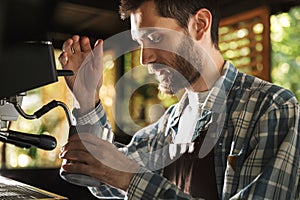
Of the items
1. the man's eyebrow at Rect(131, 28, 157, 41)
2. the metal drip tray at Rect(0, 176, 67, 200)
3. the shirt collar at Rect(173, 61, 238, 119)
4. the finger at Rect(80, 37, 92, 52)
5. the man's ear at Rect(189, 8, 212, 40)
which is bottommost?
the metal drip tray at Rect(0, 176, 67, 200)

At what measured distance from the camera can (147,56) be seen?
131 centimetres

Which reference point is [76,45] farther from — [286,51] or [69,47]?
[286,51]

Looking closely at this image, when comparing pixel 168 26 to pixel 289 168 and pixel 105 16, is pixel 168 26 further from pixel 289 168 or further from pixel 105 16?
pixel 105 16

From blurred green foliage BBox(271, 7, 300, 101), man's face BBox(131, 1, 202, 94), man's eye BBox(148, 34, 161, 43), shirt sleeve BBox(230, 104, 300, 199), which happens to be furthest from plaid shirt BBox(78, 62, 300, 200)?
blurred green foliage BBox(271, 7, 300, 101)

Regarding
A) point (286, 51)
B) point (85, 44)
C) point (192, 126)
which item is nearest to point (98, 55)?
point (85, 44)

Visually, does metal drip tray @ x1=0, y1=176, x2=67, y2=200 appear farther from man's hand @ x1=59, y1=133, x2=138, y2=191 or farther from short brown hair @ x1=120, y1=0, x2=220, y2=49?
short brown hair @ x1=120, y1=0, x2=220, y2=49

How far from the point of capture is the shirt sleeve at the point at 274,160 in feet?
3.66

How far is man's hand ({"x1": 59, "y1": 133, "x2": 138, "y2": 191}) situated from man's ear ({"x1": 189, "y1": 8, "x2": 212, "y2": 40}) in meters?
0.53

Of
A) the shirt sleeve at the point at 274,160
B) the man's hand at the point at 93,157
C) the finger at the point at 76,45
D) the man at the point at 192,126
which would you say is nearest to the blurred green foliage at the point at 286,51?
the man at the point at 192,126

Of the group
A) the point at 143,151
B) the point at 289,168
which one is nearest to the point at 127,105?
the point at 143,151

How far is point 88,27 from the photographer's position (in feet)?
11.0

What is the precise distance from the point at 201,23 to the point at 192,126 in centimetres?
31

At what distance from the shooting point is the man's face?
1.31 metres

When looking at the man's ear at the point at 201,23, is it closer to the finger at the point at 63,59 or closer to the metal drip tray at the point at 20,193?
the finger at the point at 63,59
